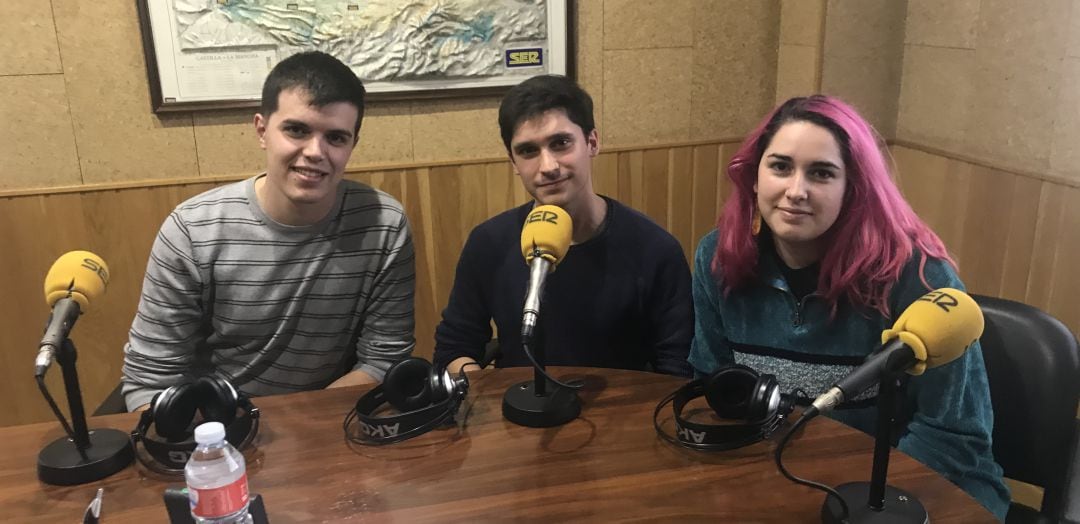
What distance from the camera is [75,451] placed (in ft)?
4.45

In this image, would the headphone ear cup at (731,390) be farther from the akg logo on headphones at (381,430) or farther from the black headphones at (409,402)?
the akg logo on headphones at (381,430)

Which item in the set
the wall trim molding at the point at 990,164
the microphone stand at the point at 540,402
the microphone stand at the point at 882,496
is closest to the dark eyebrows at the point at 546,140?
the microphone stand at the point at 540,402

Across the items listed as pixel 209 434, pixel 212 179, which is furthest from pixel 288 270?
pixel 212 179

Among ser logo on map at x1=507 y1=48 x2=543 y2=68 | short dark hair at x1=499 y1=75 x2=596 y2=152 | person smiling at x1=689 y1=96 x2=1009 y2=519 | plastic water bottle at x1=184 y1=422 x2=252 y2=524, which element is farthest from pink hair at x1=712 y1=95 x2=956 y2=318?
ser logo on map at x1=507 y1=48 x2=543 y2=68

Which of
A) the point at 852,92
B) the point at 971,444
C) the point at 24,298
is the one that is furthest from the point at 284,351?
the point at 852,92

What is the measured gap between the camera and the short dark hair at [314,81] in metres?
1.89

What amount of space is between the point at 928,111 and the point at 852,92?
268 millimetres

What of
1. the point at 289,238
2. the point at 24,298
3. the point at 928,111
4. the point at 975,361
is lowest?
the point at 24,298

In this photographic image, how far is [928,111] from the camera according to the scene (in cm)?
287

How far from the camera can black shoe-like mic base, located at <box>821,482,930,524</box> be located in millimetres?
1144

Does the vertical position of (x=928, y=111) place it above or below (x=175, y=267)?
above

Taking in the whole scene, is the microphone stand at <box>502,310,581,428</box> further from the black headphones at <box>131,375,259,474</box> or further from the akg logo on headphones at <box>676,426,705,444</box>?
the black headphones at <box>131,375,259,474</box>

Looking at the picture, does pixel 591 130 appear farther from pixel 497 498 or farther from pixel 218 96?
pixel 218 96

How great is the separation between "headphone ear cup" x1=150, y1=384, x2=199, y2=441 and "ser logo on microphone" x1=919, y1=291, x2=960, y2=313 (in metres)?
1.20
